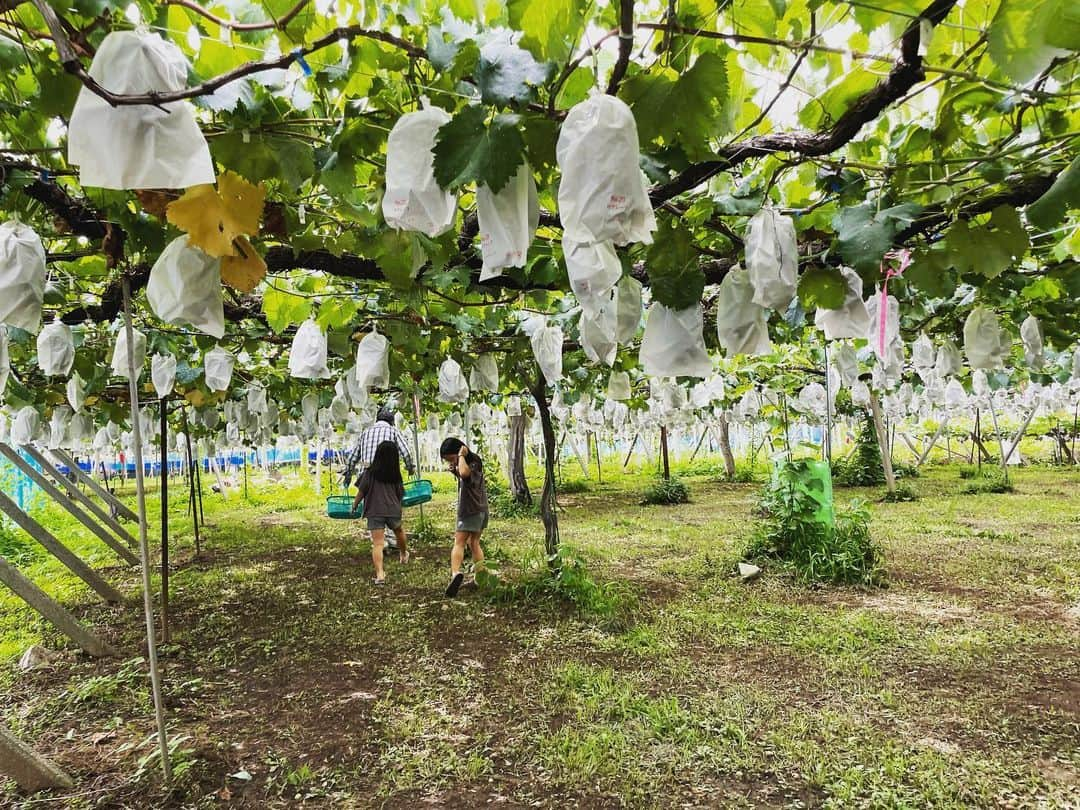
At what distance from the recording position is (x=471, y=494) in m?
5.33

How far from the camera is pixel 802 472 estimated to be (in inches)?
237

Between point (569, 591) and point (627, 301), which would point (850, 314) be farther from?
point (569, 591)

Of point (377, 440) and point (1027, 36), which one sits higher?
Answer: point (1027, 36)

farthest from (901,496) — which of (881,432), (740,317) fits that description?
(740,317)

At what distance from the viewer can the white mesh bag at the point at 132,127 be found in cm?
93

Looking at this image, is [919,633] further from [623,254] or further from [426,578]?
[426,578]

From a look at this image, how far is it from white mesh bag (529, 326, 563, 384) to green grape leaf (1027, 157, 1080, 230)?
1.89m

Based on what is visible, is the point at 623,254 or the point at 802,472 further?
the point at 802,472

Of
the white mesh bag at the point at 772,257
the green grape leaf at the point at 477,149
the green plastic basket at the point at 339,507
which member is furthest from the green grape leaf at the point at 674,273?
the green plastic basket at the point at 339,507

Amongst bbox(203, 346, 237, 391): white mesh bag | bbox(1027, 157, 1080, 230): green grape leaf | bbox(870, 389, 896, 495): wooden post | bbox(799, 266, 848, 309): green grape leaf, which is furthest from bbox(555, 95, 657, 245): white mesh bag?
bbox(870, 389, 896, 495): wooden post

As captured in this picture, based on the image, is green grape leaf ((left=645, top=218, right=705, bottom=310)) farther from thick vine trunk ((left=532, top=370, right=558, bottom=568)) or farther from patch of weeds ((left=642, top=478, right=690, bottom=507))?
patch of weeds ((left=642, top=478, right=690, bottom=507))

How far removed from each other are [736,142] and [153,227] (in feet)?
5.46

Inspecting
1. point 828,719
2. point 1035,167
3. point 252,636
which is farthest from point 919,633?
point 252,636

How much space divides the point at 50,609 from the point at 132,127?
395 cm
